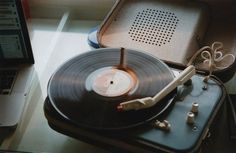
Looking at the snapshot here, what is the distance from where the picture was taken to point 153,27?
113cm

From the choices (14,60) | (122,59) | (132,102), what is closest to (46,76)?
(14,60)

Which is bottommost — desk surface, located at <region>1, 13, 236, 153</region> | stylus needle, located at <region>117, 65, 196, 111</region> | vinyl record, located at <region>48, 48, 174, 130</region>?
desk surface, located at <region>1, 13, 236, 153</region>

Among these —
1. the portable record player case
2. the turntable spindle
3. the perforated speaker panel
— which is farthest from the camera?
the perforated speaker panel

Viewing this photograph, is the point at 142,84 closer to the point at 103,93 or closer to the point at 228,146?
the point at 103,93

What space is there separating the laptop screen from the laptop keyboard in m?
0.03

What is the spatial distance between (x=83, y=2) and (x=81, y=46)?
0.21 meters

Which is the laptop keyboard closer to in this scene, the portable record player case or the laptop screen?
the laptop screen

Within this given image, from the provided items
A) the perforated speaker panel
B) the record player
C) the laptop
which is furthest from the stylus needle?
the laptop

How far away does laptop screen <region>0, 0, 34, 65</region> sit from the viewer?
1.06 metres

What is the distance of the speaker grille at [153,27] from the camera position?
1.09m

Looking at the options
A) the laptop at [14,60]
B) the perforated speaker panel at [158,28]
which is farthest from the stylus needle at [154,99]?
the laptop at [14,60]

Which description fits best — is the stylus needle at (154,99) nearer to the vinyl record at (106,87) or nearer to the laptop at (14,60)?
the vinyl record at (106,87)

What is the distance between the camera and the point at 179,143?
0.79 meters

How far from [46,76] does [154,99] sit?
401 mm
